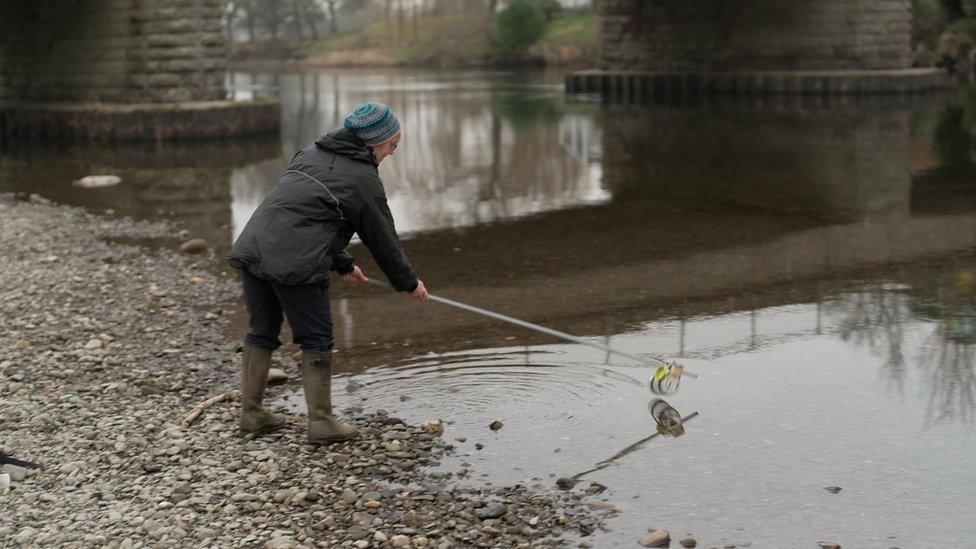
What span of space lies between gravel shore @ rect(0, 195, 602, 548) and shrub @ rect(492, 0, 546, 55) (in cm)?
6211

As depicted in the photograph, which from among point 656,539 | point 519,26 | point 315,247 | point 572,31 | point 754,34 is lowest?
point 656,539

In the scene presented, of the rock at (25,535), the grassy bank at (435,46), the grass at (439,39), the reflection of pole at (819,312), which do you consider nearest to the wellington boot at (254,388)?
the rock at (25,535)

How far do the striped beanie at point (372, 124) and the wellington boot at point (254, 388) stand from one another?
3.94 feet

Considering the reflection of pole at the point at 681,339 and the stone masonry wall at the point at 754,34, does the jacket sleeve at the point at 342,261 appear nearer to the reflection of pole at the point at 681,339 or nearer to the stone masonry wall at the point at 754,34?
the reflection of pole at the point at 681,339

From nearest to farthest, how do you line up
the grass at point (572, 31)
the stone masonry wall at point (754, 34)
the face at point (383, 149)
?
the face at point (383, 149), the stone masonry wall at point (754, 34), the grass at point (572, 31)

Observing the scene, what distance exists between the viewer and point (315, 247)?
6379 millimetres

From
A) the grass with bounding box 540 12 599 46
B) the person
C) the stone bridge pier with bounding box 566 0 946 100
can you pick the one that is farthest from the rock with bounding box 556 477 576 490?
the grass with bounding box 540 12 599 46

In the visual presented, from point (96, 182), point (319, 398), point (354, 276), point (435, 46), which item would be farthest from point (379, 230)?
point (435, 46)

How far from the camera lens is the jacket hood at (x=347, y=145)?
6.50 metres

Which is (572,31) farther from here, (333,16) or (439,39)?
(333,16)

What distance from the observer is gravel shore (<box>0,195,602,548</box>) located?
5.49 metres

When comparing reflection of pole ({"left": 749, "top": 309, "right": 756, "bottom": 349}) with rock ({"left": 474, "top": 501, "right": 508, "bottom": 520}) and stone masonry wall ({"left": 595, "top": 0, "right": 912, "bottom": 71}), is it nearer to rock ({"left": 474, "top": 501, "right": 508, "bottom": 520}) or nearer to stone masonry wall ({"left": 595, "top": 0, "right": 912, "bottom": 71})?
rock ({"left": 474, "top": 501, "right": 508, "bottom": 520})

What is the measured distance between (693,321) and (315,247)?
369 cm

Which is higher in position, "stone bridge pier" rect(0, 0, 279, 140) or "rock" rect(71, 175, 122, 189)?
"stone bridge pier" rect(0, 0, 279, 140)
